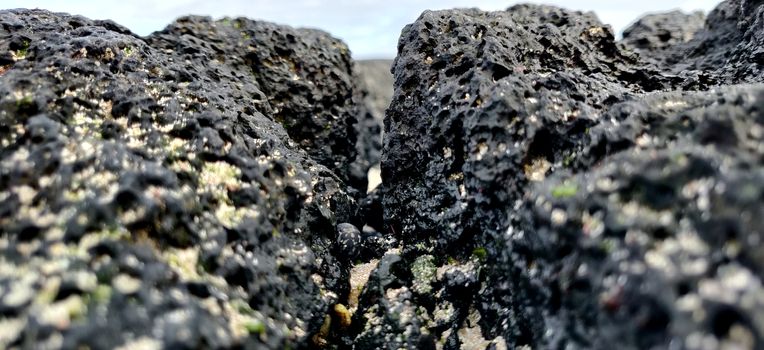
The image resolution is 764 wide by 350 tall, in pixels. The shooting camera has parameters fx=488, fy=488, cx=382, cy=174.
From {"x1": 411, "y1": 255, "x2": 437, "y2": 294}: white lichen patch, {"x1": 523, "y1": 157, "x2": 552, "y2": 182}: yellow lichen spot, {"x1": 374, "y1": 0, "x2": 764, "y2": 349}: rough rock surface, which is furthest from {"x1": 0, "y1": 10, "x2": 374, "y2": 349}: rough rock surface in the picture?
{"x1": 523, "y1": 157, "x2": 552, "y2": 182}: yellow lichen spot

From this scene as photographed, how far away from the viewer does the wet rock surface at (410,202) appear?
4.30 m

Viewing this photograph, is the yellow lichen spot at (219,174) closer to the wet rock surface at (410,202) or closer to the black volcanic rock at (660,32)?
the wet rock surface at (410,202)

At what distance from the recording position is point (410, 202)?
876 centimetres

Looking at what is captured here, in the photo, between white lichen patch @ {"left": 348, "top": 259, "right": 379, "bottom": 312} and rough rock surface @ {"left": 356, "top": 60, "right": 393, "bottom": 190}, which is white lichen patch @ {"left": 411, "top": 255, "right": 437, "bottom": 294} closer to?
white lichen patch @ {"left": 348, "top": 259, "right": 379, "bottom": 312}

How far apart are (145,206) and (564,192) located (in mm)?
4608

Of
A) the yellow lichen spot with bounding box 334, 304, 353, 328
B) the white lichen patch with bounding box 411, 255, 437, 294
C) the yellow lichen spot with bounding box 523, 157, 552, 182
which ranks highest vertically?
the yellow lichen spot with bounding box 523, 157, 552, 182

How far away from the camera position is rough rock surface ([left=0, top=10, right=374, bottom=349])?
4.62 meters

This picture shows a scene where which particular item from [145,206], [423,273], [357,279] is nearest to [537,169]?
[423,273]

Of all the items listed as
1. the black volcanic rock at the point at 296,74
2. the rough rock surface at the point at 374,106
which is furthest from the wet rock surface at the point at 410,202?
the rough rock surface at the point at 374,106

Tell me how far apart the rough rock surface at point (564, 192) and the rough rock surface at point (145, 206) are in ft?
5.30

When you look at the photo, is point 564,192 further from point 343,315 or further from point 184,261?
point 184,261

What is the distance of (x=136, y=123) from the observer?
668 centimetres

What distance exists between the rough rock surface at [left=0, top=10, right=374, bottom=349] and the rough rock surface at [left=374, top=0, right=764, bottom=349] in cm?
161

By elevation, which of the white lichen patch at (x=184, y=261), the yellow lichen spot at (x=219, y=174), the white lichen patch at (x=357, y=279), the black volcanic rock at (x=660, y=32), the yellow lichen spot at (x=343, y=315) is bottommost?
the yellow lichen spot at (x=343, y=315)
